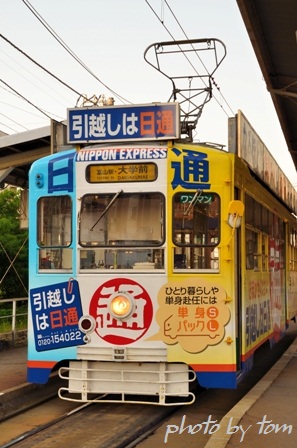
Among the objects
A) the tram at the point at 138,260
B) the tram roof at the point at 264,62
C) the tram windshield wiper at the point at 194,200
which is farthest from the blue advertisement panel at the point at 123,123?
the tram roof at the point at 264,62

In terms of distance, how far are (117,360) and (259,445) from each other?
2177 mm

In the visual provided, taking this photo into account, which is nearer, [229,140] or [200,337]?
[200,337]

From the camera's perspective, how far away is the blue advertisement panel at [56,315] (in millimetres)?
8672

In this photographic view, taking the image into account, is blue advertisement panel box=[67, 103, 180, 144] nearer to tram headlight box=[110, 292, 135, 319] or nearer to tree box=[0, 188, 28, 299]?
tram headlight box=[110, 292, 135, 319]

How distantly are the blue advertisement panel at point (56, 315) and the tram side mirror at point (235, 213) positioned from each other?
1.91 meters

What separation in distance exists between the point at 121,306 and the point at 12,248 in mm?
15575

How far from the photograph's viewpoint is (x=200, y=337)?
851cm

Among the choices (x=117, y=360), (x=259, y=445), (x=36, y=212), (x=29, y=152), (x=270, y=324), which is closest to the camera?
(x=259, y=445)

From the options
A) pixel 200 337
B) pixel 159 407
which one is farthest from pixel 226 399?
pixel 200 337

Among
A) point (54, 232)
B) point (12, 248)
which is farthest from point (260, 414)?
point (12, 248)

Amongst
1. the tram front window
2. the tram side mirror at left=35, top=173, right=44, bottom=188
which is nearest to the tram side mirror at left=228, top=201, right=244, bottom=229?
the tram front window

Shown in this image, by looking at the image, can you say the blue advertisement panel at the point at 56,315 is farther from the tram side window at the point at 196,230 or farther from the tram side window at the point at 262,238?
the tram side window at the point at 262,238

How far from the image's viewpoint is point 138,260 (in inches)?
340

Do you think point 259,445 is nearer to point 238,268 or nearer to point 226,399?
point 238,268
